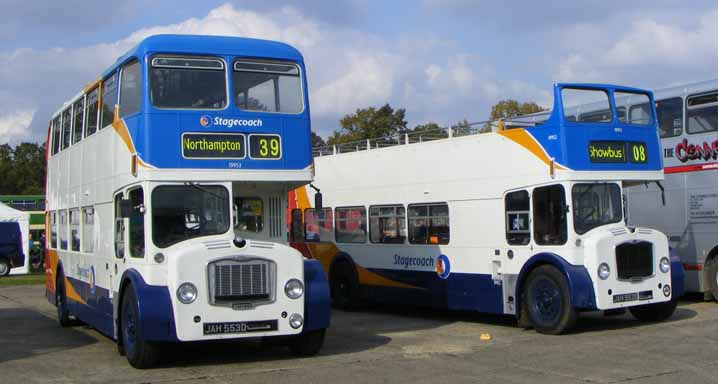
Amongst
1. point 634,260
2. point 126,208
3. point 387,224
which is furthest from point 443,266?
point 126,208

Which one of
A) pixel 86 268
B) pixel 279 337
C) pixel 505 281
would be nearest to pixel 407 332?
pixel 505 281

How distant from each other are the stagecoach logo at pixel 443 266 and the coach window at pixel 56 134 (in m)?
8.12

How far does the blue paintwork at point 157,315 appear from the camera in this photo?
434 inches

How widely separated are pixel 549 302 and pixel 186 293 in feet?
20.5

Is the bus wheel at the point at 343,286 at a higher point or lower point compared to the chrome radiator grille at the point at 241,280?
lower

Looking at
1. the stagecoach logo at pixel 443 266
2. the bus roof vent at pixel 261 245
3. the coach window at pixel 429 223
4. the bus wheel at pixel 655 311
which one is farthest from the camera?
the coach window at pixel 429 223

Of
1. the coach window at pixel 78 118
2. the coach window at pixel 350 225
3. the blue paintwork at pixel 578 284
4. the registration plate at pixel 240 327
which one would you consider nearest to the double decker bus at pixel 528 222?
the blue paintwork at pixel 578 284

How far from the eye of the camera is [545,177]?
1456 cm

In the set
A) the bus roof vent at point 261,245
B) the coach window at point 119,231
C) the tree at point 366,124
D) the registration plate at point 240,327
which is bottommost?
the registration plate at point 240,327

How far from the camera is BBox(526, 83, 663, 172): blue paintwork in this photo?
14.3 meters

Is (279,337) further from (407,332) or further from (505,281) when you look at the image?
(505,281)

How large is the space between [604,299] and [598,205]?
1608mm

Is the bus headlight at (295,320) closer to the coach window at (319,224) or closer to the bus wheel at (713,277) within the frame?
the coach window at (319,224)

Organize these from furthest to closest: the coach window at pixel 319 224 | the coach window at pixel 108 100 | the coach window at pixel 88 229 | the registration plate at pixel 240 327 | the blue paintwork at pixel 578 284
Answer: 1. the coach window at pixel 319 224
2. the coach window at pixel 88 229
3. the blue paintwork at pixel 578 284
4. the coach window at pixel 108 100
5. the registration plate at pixel 240 327
